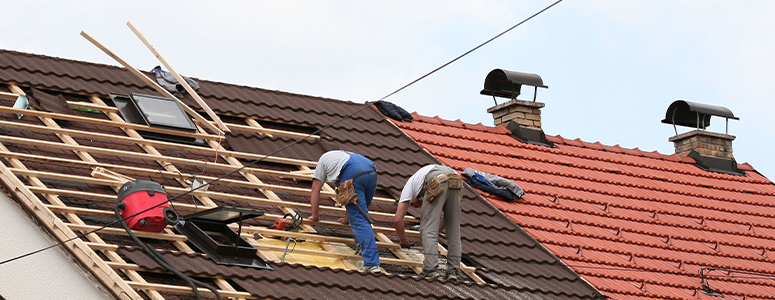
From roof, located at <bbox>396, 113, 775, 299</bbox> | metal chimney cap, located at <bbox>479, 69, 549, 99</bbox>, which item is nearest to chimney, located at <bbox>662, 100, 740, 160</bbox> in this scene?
roof, located at <bbox>396, 113, 775, 299</bbox>

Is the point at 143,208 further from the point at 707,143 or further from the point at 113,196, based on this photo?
the point at 707,143

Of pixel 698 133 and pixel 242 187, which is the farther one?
pixel 698 133

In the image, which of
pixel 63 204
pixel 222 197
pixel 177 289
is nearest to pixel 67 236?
pixel 63 204

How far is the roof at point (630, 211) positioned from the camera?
9.36 metres

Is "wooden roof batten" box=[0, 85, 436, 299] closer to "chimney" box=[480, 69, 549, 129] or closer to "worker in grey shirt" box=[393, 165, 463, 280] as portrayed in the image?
"worker in grey shirt" box=[393, 165, 463, 280]

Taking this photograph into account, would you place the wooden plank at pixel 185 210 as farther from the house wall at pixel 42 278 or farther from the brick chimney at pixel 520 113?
the brick chimney at pixel 520 113

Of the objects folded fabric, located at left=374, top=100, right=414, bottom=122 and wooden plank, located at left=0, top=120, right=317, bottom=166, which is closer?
wooden plank, located at left=0, top=120, right=317, bottom=166

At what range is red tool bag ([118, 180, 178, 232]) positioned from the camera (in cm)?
684

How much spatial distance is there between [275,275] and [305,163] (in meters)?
2.31

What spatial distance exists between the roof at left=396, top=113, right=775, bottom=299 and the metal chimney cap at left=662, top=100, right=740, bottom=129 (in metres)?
1.01

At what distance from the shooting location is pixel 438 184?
7949 mm

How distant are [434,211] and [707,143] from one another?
717cm

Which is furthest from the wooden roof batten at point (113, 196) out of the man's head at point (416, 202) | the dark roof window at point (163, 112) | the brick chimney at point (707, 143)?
the brick chimney at point (707, 143)

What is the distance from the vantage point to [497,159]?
1109cm
